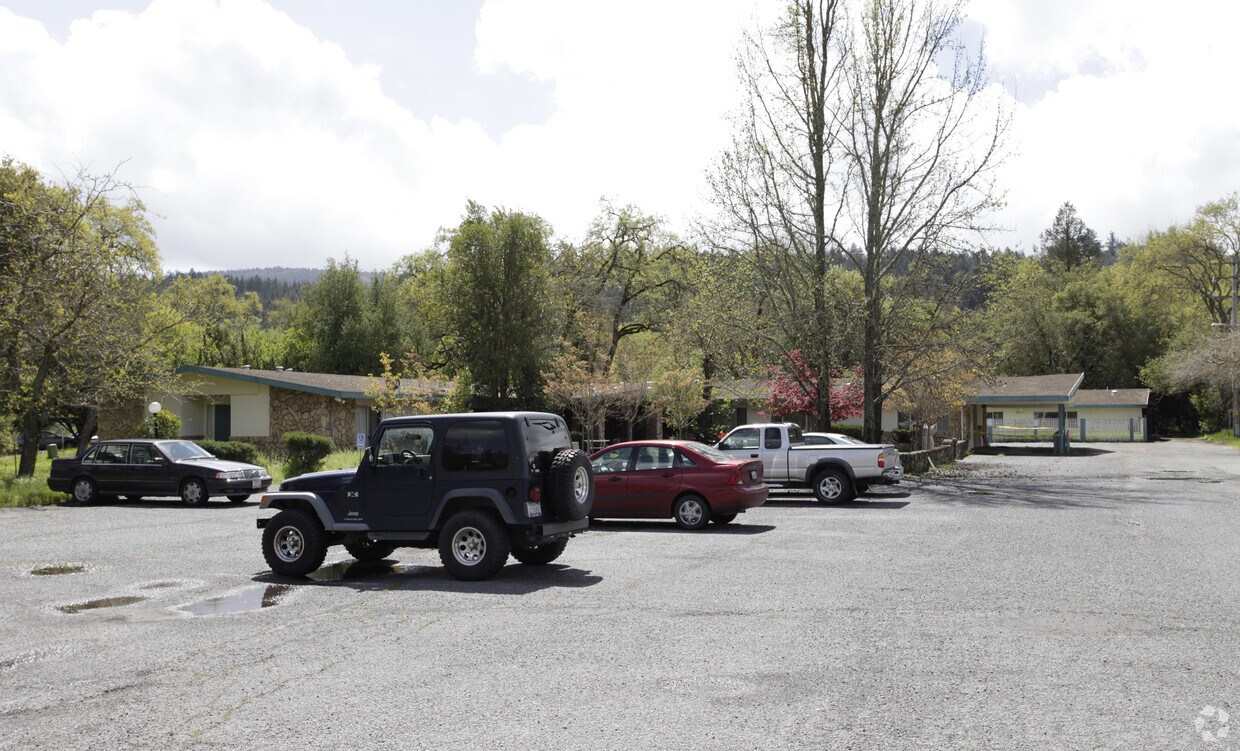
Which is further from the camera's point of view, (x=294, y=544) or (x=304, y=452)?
(x=304, y=452)

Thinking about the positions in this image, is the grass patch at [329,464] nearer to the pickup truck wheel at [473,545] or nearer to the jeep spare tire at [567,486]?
the pickup truck wheel at [473,545]

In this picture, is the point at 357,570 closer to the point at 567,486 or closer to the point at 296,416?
the point at 567,486

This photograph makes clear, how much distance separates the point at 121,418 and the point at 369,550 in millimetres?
30051

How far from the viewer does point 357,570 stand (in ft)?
41.5

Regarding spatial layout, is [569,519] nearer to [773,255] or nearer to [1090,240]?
[773,255]

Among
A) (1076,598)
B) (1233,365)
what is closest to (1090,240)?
(1233,365)

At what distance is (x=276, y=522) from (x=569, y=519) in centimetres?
355

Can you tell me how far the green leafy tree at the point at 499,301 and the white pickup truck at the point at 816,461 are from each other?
15013 millimetres

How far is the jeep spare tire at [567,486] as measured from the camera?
37.7 ft

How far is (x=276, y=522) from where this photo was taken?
39.6ft

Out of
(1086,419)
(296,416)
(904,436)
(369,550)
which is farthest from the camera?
(1086,419)

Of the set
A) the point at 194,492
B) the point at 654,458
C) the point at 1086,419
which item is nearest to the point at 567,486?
the point at 654,458

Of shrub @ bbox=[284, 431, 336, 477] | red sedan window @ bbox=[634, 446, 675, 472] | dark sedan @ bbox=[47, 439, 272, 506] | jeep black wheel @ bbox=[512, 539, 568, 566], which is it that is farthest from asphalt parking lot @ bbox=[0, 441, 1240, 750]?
shrub @ bbox=[284, 431, 336, 477]

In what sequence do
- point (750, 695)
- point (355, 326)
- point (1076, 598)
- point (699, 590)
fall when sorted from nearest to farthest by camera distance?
point (750, 695), point (1076, 598), point (699, 590), point (355, 326)
